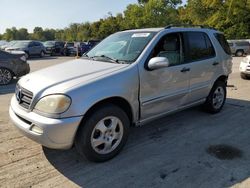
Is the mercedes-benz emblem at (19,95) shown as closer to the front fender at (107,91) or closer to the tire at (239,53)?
the front fender at (107,91)

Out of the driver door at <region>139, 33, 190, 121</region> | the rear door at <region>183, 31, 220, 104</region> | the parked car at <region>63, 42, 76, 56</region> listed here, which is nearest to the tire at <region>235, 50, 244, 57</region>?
the parked car at <region>63, 42, 76, 56</region>

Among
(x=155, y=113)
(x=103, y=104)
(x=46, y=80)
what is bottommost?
(x=155, y=113)

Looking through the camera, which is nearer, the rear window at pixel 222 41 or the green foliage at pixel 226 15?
the rear window at pixel 222 41

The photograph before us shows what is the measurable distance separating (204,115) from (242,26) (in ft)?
123

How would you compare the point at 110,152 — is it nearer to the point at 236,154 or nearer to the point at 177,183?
the point at 177,183

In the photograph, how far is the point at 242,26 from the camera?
39156mm

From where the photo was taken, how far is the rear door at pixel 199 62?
16.6ft

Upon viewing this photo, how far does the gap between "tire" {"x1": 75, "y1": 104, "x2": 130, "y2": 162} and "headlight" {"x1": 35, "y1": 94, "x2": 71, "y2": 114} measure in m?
0.37

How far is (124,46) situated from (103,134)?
1.59m

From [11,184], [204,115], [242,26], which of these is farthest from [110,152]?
[242,26]

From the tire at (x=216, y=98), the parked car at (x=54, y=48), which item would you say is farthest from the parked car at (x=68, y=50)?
the tire at (x=216, y=98)

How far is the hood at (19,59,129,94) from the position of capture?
11.8 feet

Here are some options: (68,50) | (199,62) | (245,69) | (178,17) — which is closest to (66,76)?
(199,62)

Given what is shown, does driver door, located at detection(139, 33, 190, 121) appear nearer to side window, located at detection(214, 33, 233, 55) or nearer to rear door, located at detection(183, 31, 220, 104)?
rear door, located at detection(183, 31, 220, 104)
